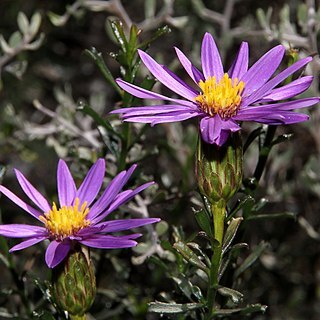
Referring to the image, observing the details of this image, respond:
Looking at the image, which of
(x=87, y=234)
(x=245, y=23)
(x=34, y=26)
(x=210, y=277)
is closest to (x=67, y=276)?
(x=87, y=234)

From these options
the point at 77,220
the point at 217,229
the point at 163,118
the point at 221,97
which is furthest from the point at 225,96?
the point at 77,220

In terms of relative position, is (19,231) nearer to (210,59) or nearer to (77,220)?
(77,220)

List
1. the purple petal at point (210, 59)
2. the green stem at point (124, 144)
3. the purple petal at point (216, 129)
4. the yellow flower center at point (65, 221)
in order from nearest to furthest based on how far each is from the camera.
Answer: the purple petal at point (216, 129)
the yellow flower center at point (65, 221)
the purple petal at point (210, 59)
the green stem at point (124, 144)

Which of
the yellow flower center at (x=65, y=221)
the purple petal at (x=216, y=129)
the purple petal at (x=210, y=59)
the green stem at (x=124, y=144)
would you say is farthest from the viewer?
the green stem at (x=124, y=144)

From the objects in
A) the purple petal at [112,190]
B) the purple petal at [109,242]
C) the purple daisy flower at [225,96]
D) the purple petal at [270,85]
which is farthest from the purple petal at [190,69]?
the purple petal at [109,242]

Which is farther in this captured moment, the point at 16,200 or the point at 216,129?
the point at 16,200

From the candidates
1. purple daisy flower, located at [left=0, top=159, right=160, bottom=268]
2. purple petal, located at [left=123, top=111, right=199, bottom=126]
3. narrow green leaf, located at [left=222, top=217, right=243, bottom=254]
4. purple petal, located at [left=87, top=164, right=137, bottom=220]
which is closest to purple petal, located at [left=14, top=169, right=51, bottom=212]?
purple daisy flower, located at [left=0, top=159, right=160, bottom=268]

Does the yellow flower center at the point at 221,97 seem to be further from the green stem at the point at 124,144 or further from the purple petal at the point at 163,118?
the green stem at the point at 124,144
